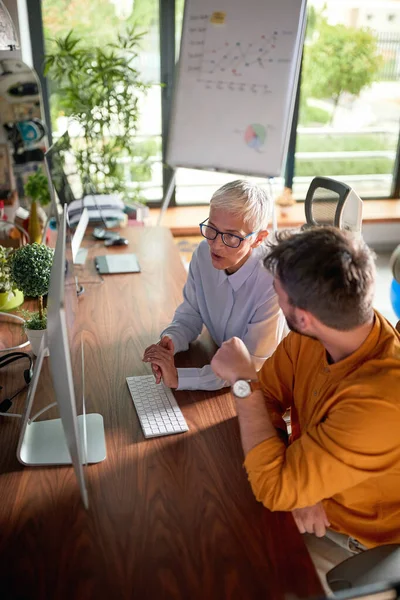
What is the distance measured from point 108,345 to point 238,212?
0.61m

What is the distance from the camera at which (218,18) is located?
332cm

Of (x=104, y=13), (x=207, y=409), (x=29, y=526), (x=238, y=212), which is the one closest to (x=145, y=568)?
(x=29, y=526)

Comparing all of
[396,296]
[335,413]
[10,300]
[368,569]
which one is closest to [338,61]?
[396,296]

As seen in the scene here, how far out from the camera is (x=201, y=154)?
11.7ft

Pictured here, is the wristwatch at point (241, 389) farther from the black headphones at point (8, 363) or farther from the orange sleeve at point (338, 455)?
the black headphones at point (8, 363)

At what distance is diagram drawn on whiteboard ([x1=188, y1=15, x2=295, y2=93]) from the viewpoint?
10.6ft

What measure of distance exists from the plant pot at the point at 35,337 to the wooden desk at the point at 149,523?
0.60 feet

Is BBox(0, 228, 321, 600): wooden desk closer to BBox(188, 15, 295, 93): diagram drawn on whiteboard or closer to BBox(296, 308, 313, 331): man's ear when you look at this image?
BBox(296, 308, 313, 331): man's ear

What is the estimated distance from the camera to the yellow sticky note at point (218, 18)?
331 centimetres

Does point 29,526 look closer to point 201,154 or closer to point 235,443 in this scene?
point 235,443

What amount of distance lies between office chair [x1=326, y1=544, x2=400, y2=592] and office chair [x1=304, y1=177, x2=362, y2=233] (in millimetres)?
1487

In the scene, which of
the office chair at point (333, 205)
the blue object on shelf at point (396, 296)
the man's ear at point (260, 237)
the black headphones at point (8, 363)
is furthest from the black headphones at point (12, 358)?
the blue object on shelf at point (396, 296)

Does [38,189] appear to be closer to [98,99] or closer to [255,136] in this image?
[98,99]

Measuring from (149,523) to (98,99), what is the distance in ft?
10.5
